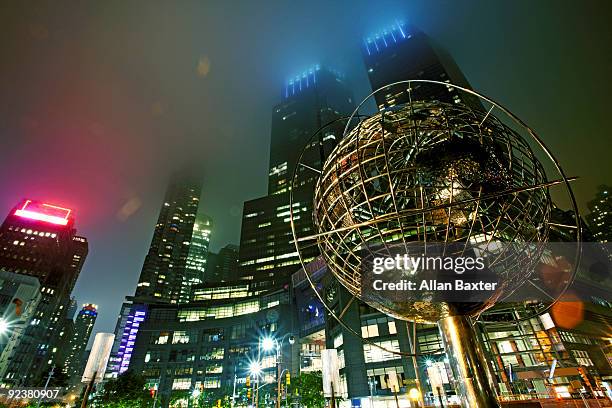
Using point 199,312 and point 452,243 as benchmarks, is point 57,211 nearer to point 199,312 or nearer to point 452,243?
point 199,312

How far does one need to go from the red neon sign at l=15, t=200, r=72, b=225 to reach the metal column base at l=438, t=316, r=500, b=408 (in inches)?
5170

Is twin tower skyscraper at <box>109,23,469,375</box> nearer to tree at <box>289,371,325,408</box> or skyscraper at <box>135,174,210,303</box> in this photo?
skyscraper at <box>135,174,210,303</box>

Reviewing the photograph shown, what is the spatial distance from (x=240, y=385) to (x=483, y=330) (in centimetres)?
5794

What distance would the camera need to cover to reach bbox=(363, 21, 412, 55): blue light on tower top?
12144 centimetres

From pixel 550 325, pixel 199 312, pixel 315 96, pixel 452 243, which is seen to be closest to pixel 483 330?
pixel 550 325

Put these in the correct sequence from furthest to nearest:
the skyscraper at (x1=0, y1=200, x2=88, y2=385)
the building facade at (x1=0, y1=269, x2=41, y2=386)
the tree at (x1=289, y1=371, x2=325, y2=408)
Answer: the skyscraper at (x1=0, y1=200, x2=88, y2=385)
the building facade at (x1=0, y1=269, x2=41, y2=386)
the tree at (x1=289, y1=371, x2=325, y2=408)

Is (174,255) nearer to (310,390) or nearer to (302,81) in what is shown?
(302,81)

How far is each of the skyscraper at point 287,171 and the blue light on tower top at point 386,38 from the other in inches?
1227

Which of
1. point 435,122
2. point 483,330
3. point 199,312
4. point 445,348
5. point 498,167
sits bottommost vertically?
point 445,348

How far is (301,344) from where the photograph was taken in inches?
2384

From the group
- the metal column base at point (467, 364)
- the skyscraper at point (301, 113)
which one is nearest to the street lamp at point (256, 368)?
the metal column base at point (467, 364)

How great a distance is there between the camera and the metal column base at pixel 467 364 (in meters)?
2.26

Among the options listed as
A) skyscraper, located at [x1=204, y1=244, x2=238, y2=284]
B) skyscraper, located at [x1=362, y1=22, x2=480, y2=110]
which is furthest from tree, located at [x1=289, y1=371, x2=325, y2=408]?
skyscraper, located at [x1=204, y1=244, x2=238, y2=284]

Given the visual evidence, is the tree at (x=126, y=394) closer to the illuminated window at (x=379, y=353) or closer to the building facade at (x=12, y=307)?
the building facade at (x=12, y=307)
